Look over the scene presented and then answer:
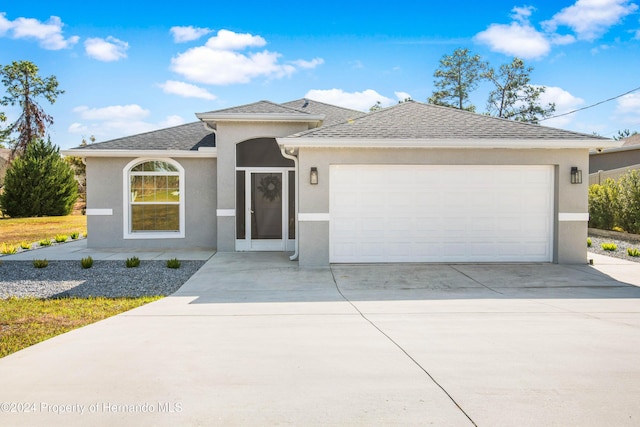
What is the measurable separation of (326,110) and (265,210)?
541cm

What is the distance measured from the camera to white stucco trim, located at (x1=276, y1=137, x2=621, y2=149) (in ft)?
34.9

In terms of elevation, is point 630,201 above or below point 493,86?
below

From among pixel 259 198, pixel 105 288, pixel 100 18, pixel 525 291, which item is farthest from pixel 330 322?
pixel 100 18

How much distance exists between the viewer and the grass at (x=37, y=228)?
1886cm

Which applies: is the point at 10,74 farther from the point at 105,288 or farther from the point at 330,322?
the point at 330,322

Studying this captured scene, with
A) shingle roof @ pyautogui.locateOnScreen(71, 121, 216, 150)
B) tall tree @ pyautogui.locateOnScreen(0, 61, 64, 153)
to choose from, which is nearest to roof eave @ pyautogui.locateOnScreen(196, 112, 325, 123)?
shingle roof @ pyautogui.locateOnScreen(71, 121, 216, 150)

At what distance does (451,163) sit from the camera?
11.0 m

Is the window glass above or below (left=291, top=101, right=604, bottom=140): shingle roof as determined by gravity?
below

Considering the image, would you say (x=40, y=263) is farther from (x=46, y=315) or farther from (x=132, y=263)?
(x=46, y=315)

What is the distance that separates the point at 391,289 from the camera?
8.68 m

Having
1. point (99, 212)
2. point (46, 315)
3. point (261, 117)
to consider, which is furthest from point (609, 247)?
point (99, 212)

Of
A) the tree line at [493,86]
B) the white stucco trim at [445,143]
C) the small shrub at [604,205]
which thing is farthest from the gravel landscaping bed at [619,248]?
the tree line at [493,86]

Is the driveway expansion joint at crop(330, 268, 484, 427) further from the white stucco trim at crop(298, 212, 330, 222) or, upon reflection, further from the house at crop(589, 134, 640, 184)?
the house at crop(589, 134, 640, 184)

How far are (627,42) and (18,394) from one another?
29.1 m
